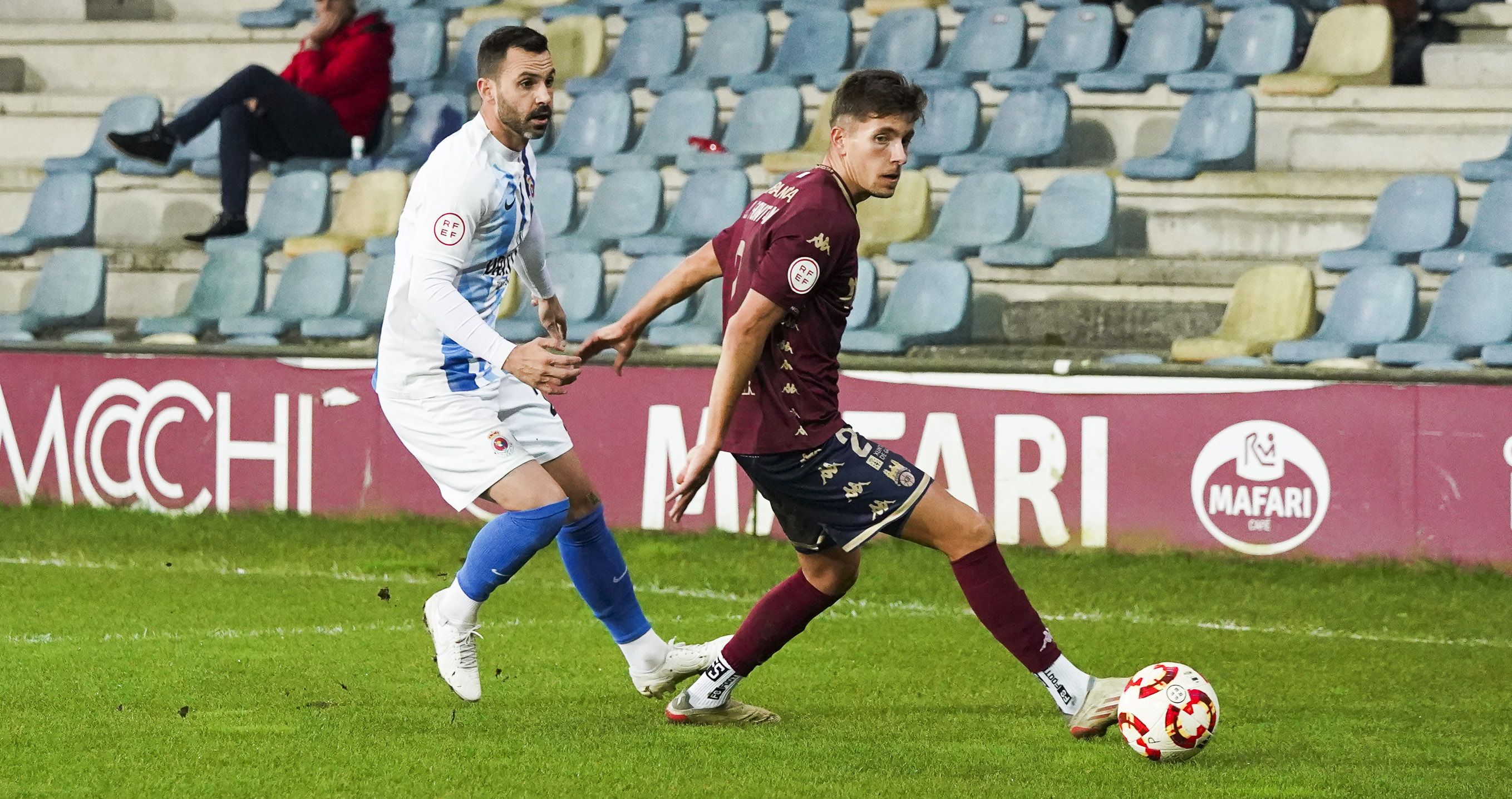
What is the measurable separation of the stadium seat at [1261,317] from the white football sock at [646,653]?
4.86 meters

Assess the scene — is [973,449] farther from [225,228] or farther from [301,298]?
[225,228]

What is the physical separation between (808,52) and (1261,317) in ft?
13.1

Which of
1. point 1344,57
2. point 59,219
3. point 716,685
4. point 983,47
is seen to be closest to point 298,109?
point 59,219

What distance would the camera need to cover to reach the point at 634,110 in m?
13.3

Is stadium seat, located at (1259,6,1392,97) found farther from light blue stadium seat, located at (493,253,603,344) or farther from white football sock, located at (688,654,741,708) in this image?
white football sock, located at (688,654,741,708)

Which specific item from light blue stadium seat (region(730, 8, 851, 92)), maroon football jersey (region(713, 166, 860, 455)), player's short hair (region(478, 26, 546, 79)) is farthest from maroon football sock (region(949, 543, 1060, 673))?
light blue stadium seat (region(730, 8, 851, 92))

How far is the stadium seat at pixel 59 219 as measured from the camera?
1348cm

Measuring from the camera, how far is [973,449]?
30.6ft

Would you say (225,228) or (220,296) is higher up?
(225,228)

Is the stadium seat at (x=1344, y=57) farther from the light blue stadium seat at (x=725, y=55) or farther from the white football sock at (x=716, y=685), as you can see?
the white football sock at (x=716, y=685)

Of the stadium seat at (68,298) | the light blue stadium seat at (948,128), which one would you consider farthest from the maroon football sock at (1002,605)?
the stadium seat at (68,298)

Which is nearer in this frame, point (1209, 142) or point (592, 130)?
point (1209, 142)

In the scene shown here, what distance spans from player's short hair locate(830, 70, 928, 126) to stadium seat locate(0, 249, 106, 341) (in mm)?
8945

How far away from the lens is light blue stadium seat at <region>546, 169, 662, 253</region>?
39.3 feet
